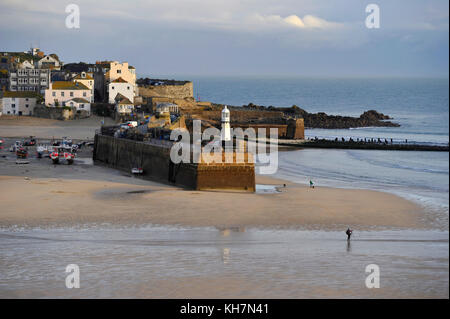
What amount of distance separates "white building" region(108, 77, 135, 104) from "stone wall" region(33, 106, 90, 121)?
4.63m

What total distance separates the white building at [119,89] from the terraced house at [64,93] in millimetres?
2026

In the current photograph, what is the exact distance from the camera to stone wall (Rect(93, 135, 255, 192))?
2453 cm

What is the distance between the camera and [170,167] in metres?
26.7

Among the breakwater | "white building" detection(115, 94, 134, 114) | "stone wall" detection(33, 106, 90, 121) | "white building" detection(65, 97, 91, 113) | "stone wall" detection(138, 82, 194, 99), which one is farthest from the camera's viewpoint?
"stone wall" detection(138, 82, 194, 99)

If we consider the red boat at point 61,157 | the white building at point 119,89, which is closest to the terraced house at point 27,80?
the white building at point 119,89

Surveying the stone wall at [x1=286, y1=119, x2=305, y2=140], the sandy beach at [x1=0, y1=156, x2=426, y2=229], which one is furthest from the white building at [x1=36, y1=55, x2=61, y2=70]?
the sandy beach at [x1=0, y1=156, x2=426, y2=229]

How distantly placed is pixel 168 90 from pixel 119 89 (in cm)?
1356

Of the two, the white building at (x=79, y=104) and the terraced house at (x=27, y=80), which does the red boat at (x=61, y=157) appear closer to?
the white building at (x=79, y=104)

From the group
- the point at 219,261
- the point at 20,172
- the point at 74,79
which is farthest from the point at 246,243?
the point at 74,79

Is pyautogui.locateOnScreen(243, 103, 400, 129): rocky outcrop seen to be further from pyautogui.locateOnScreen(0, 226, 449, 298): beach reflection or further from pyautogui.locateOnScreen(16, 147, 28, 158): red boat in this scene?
pyautogui.locateOnScreen(0, 226, 449, 298): beach reflection

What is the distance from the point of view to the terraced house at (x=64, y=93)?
55125mm

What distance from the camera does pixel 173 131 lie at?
Answer: 1389 inches
